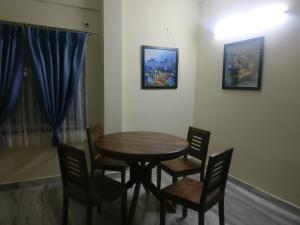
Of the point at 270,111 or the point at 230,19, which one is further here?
the point at 230,19

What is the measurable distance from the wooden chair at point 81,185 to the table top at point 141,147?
28 cm

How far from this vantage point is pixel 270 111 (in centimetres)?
258

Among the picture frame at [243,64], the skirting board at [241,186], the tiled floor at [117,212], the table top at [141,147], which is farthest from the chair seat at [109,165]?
the picture frame at [243,64]

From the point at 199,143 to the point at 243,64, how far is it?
3.92 ft

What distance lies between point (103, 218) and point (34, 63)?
184 cm

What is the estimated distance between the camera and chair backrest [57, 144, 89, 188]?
1.67 meters

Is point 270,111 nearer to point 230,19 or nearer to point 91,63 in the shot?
point 230,19

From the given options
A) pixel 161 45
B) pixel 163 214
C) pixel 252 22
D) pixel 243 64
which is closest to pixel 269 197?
pixel 163 214

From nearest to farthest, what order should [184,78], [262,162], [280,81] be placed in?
[280,81] → [262,162] → [184,78]

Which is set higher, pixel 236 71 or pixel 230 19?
pixel 230 19

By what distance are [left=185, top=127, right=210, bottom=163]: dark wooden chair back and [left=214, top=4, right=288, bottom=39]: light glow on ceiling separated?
1.39 meters

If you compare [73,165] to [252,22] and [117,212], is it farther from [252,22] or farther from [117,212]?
[252,22]

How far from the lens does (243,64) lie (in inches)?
113

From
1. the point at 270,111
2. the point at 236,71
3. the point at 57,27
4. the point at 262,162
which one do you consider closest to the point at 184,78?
the point at 236,71
